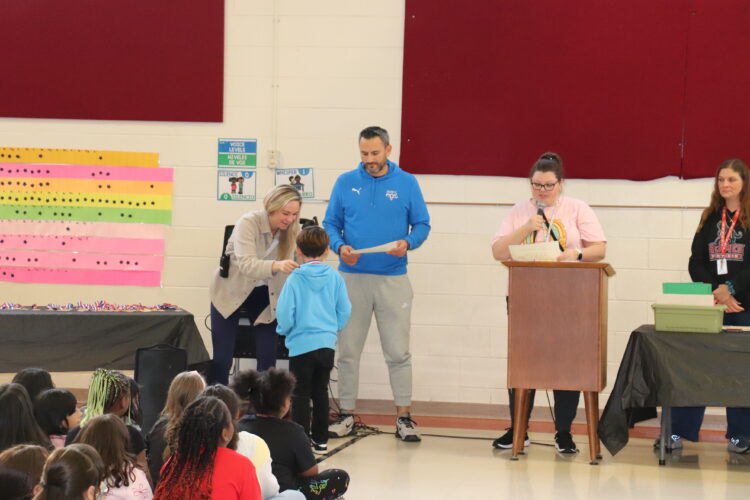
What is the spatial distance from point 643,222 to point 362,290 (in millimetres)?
2009

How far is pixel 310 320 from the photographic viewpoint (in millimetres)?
5039

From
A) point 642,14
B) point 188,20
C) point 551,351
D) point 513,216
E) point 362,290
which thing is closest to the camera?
point 551,351

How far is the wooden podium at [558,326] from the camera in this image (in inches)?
194

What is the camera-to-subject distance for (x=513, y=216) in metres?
5.37

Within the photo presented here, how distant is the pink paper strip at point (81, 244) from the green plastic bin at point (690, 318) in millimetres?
3526

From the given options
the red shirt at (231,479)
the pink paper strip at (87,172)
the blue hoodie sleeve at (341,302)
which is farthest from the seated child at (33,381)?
the pink paper strip at (87,172)

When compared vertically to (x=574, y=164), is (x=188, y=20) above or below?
above

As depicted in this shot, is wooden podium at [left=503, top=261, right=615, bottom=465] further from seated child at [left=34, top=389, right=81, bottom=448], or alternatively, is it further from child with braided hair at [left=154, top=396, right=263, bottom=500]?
child with braided hair at [left=154, top=396, right=263, bottom=500]

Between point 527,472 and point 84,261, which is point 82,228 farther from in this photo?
point 527,472

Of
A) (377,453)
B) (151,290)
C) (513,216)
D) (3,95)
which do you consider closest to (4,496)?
(377,453)

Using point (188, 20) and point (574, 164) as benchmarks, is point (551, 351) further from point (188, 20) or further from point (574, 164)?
point (188, 20)

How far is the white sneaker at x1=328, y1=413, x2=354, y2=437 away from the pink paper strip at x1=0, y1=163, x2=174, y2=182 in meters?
2.20

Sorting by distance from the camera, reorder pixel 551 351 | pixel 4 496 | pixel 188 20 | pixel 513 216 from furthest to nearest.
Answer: pixel 188 20
pixel 513 216
pixel 551 351
pixel 4 496

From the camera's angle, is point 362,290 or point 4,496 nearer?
point 4,496
